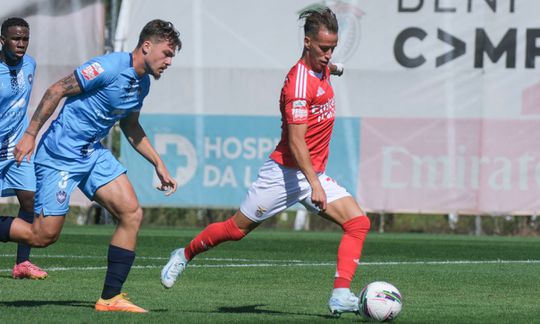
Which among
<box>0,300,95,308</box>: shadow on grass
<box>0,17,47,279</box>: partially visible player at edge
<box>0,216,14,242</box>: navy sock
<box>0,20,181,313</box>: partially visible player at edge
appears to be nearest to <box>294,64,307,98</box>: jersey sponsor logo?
<box>0,20,181,313</box>: partially visible player at edge

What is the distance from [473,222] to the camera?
20359 mm

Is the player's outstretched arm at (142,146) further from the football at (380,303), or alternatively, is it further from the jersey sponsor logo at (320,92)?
the football at (380,303)

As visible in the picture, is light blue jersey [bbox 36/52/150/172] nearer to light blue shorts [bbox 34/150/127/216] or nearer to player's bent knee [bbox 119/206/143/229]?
light blue shorts [bbox 34/150/127/216]

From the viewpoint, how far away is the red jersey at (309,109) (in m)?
8.39

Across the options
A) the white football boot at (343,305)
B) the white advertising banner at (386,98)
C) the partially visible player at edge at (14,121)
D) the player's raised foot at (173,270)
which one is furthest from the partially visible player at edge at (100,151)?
the white advertising banner at (386,98)

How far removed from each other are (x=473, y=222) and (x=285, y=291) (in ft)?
35.7

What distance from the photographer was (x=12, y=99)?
11414 mm

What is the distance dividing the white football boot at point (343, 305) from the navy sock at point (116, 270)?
142 cm

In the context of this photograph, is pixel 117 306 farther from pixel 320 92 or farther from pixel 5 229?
pixel 320 92

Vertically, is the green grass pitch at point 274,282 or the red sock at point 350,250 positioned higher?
the red sock at point 350,250

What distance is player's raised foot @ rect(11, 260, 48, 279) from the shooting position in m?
10.7

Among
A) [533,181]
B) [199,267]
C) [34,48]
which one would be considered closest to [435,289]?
[199,267]

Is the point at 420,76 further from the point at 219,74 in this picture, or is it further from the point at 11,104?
the point at 11,104

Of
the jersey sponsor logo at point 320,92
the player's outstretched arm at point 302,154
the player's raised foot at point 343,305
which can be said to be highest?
the jersey sponsor logo at point 320,92
